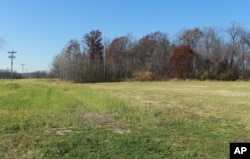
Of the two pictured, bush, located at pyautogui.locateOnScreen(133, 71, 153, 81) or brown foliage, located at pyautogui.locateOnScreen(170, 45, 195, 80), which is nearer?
bush, located at pyautogui.locateOnScreen(133, 71, 153, 81)

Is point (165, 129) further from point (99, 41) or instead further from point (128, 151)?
point (99, 41)

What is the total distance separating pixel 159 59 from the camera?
299 ft

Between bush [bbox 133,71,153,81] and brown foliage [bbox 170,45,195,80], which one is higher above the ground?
brown foliage [bbox 170,45,195,80]

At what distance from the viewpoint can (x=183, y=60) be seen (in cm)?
8412

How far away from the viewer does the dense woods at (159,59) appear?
271ft

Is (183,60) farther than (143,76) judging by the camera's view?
Yes

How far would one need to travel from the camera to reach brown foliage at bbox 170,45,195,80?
8369cm

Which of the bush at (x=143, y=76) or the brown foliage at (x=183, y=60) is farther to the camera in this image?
the brown foliage at (x=183, y=60)

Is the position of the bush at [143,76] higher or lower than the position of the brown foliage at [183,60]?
lower

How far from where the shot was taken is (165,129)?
10625 mm

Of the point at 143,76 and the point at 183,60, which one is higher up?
the point at 183,60

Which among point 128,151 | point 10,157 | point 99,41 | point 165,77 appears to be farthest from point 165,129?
point 99,41

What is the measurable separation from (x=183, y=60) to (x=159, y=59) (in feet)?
29.3

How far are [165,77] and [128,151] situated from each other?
261ft
